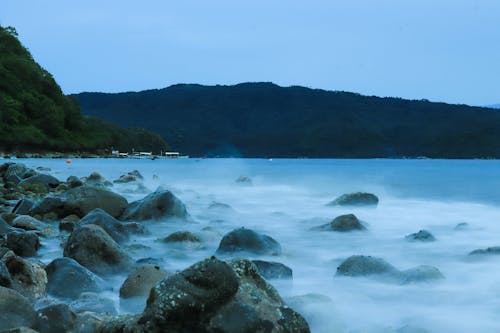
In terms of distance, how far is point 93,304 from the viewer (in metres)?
5.50

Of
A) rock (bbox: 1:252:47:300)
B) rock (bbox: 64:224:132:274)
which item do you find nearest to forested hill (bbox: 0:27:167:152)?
rock (bbox: 64:224:132:274)

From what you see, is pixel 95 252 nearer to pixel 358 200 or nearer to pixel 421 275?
pixel 421 275

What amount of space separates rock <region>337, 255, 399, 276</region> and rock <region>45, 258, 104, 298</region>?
341cm

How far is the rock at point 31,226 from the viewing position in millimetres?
9602

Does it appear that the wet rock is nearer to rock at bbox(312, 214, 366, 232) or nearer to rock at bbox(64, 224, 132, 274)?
rock at bbox(64, 224, 132, 274)

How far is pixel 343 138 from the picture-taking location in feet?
412

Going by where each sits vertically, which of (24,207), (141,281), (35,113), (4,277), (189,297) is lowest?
(141,281)

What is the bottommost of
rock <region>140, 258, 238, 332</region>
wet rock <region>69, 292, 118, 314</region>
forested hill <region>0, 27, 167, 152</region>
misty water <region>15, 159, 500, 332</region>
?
misty water <region>15, 159, 500, 332</region>

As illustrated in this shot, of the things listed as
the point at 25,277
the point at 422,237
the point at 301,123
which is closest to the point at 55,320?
the point at 25,277

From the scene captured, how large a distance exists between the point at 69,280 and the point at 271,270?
8.34ft

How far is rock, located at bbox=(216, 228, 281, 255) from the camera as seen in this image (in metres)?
8.91

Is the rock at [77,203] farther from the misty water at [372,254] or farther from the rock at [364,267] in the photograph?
the rock at [364,267]

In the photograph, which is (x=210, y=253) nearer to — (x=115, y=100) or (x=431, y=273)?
(x=431, y=273)

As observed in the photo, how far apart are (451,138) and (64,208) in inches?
4456
